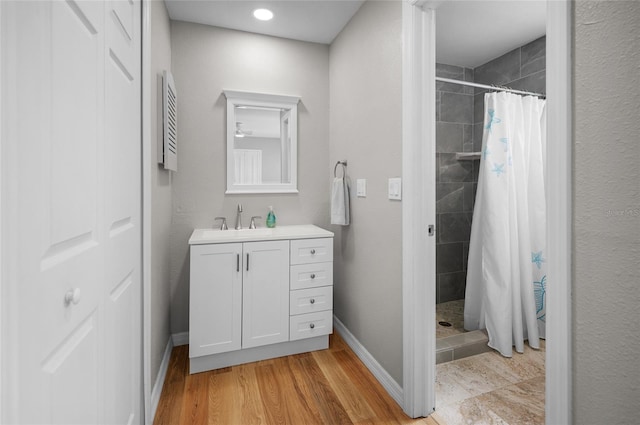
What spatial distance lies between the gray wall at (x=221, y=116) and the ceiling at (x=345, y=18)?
119mm

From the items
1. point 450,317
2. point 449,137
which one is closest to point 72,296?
point 450,317

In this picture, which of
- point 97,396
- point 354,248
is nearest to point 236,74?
point 354,248

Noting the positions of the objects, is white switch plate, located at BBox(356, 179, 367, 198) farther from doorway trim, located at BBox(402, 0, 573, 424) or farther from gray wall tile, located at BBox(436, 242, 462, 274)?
gray wall tile, located at BBox(436, 242, 462, 274)

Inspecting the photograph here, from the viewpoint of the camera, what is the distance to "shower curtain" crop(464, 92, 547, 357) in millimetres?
2314

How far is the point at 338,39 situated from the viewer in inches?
102

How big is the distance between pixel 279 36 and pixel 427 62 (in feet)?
4.93

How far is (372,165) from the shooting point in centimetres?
207

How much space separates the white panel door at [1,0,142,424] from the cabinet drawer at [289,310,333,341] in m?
1.11

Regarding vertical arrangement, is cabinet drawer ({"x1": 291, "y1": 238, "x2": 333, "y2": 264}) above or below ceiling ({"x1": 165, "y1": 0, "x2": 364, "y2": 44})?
below

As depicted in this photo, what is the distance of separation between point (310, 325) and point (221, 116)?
1.75 m

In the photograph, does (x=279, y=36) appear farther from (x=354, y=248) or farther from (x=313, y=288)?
(x=313, y=288)

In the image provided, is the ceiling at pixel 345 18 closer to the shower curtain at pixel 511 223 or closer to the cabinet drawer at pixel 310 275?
the shower curtain at pixel 511 223

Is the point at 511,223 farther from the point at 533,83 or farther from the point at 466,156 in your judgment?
the point at 533,83

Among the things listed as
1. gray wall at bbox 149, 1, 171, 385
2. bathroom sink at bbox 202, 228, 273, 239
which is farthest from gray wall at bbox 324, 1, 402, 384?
gray wall at bbox 149, 1, 171, 385
